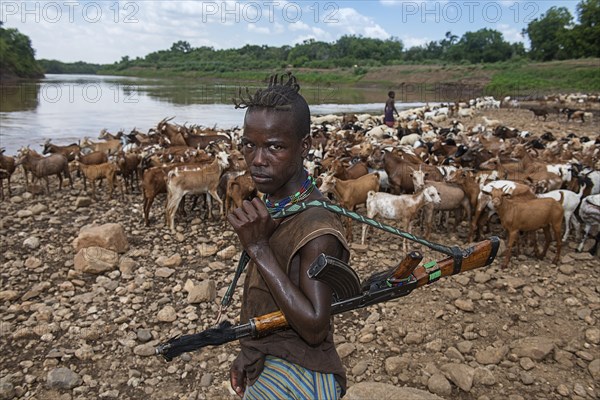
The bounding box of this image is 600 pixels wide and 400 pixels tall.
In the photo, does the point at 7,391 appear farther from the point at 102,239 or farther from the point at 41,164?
the point at 41,164

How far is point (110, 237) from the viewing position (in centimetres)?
634

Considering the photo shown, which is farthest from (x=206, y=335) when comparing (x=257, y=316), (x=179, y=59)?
(x=179, y=59)

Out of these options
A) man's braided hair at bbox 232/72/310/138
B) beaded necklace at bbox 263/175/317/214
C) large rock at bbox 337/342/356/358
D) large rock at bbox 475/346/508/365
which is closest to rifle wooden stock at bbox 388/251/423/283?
beaded necklace at bbox 263/175/317/214

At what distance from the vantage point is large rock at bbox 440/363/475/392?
3768 millimetres

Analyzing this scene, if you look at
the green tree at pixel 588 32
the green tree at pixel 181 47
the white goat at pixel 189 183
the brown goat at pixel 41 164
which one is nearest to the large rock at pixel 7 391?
the white goat at pixel 189 183

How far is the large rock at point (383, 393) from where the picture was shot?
10.9 feet

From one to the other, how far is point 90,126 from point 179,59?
330 feet

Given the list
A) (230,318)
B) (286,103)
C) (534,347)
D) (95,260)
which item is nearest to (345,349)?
(230,318)

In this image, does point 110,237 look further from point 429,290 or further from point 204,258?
point 429,290

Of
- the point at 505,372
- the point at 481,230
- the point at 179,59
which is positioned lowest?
the point at 505,372

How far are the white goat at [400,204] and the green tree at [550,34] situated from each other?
60.2 m

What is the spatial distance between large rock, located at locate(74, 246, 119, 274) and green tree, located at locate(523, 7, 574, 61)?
63894 mm

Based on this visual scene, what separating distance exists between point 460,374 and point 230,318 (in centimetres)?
241

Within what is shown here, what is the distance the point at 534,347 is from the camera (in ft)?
13.7
